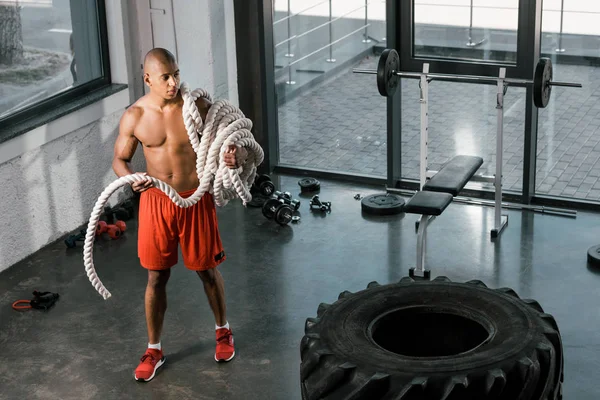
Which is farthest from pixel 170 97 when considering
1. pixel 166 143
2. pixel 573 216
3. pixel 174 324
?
pixel 573 216

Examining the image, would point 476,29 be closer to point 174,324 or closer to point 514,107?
point 514,107

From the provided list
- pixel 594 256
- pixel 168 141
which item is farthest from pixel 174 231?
pixel 594 256

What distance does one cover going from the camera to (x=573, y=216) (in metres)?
5.84

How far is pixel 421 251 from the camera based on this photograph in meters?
4.99

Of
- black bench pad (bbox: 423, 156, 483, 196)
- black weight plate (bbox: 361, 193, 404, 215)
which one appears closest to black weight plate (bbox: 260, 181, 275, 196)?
black weight plate (bbox: 361, 193, 404, 215)

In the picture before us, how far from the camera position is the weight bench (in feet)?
16.0

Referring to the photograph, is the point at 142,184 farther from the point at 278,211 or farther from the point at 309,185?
the point at 309,185

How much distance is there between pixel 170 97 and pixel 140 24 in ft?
8.49

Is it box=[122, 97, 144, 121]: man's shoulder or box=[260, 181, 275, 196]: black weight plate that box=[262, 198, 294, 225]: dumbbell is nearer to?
box=[260, 181, 275, 196]: black weight plate

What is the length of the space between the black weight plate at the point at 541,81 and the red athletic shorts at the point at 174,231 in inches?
82.8

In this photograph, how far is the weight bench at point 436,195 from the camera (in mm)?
4879

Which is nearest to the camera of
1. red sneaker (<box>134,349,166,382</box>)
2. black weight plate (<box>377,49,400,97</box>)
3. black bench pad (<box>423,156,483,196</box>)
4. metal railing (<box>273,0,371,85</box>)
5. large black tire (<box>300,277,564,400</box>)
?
large black tire (<box>300,277,564,400</box>)

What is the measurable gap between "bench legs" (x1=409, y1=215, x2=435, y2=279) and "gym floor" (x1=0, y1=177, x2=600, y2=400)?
107mm

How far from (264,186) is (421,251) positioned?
5.29 feet
